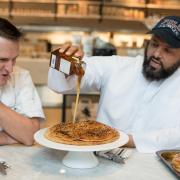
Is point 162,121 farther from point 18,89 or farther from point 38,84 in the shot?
point 38,84

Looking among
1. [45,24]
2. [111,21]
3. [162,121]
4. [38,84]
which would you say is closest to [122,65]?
[162,121]

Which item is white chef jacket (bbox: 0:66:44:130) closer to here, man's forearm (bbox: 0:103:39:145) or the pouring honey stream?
man's forearm (bbox: 0:103:39:145)

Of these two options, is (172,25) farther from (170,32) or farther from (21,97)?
(21,97)

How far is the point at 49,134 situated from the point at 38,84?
215 cm

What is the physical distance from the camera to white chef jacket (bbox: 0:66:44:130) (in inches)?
70.6

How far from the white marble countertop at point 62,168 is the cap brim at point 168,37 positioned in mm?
609

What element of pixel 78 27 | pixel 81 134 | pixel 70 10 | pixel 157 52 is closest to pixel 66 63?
pixel 81 134

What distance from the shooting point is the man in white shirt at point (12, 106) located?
1.67m

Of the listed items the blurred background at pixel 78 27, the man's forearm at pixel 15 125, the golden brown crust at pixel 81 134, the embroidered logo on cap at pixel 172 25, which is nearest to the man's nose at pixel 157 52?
the embroidered logo on cap at pixel 172 25

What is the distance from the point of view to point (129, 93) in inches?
82.5

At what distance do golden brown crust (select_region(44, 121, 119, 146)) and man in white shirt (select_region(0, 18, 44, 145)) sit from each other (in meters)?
0.24

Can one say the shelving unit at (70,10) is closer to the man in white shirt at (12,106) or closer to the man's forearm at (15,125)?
the man in white shirt at (12,106)

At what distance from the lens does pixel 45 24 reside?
16.1 feet

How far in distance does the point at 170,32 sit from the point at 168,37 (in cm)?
3
